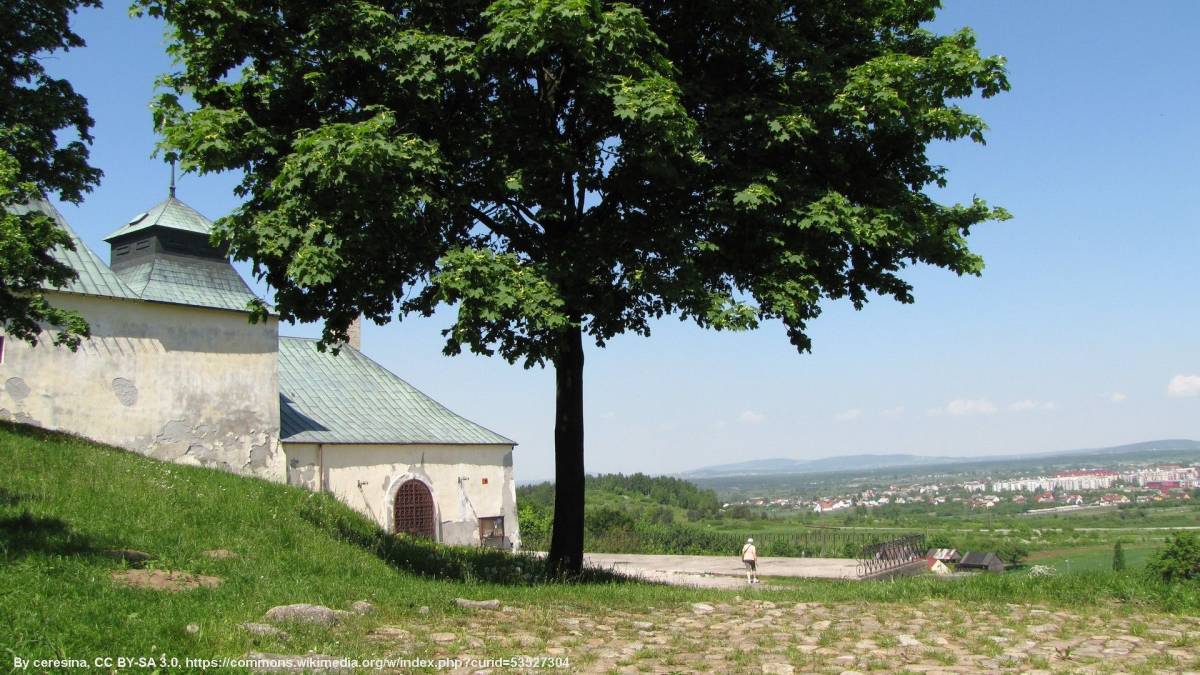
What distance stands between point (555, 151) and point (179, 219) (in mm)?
16211

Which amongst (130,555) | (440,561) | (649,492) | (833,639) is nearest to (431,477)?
→ (440,561)

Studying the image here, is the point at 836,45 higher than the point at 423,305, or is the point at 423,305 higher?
the point at 836,45

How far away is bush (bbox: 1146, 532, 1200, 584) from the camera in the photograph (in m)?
10.3

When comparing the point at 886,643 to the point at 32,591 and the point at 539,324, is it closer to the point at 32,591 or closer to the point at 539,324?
the point at 539,324

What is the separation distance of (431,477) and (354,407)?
3.04 meters

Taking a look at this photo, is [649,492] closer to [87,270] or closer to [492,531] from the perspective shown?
[492,531]

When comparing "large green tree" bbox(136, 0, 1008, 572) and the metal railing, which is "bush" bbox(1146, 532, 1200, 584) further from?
the metal railing

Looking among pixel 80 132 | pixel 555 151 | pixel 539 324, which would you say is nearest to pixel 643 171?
pixel 555 151

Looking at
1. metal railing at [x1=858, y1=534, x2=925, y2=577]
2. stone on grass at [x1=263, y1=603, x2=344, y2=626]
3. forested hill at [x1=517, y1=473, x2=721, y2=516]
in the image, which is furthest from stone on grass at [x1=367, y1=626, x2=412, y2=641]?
forested hill at [x1=517, y1=473, x2=721, y2=516]

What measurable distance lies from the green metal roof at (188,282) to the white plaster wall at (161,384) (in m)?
0.24

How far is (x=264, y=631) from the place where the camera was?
6547mm

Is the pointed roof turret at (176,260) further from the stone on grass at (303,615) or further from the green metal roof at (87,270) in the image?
the stone on grass at (303,615)

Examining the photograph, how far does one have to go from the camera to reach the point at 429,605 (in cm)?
828

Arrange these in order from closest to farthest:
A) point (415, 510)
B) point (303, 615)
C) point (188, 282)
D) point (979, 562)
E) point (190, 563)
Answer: point (303, 615)
point (190, 563)
point (188, 282)
point (415, 510)
point (979, 562)
